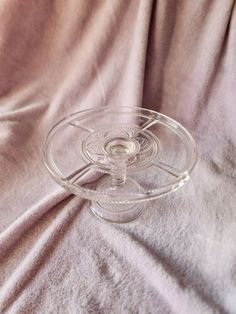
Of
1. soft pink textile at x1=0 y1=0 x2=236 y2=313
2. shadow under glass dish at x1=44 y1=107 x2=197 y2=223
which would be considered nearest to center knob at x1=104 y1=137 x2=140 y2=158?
shadow under glass dish at x1=44 y1=107 x2=197 y2=223

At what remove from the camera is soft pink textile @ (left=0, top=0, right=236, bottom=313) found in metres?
0.58

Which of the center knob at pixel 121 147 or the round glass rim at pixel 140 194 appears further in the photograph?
the center knob at pixel 121 147

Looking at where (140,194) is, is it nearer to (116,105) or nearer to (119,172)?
(119,172)

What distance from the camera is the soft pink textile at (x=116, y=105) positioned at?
22.7 inches

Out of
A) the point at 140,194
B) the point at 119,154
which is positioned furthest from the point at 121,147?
the point at 140,194

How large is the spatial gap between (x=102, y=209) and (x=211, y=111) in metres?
0.33

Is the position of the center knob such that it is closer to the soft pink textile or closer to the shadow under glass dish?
the shadow under glass dish

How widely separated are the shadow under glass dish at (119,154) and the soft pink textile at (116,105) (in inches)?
2.0

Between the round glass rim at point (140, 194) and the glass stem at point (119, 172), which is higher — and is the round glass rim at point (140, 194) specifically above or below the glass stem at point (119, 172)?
above

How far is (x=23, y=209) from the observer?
689 mm

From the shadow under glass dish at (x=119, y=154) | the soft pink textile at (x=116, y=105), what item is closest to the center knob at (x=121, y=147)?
the shadow under glass dish at (x=119, y=154)

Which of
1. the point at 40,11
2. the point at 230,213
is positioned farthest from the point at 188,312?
the point at 40,11

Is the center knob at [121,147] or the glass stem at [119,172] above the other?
the center knob at [121,147]

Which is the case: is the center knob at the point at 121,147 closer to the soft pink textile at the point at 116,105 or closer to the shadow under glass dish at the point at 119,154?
the shadow under glass dish at the point at 119,154
